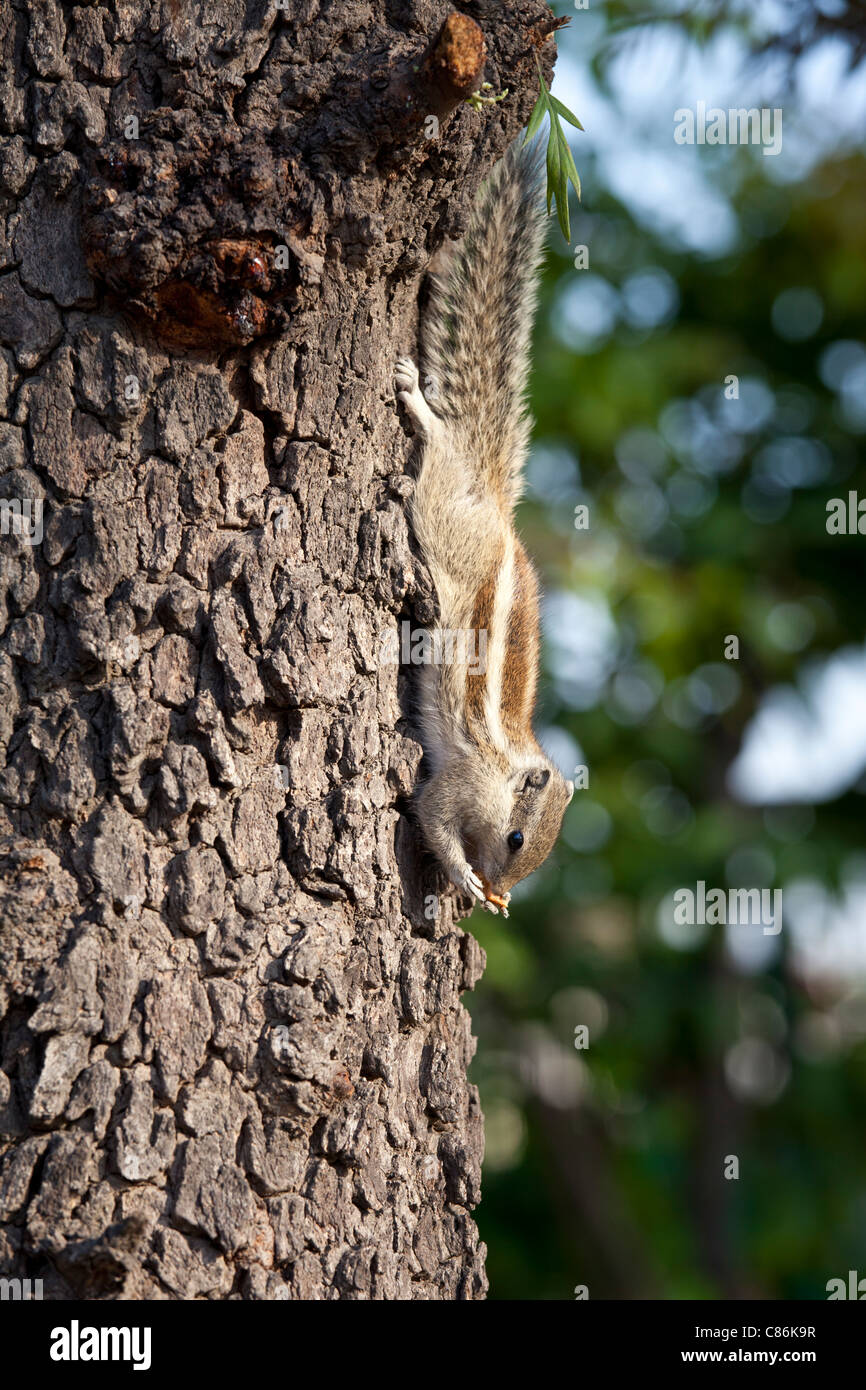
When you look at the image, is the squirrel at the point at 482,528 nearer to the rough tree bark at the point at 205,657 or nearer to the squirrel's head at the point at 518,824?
the squirrel's head at the point at 518,824

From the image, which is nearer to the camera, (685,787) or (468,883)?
(468,883)

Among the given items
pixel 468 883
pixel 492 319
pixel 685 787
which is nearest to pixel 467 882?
pixel 468 883

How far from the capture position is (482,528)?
268 centimetres

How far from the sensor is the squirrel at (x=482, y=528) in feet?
8.03

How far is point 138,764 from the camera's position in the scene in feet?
6.36

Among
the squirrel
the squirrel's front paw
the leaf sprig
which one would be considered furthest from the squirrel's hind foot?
the squirrel's front paw

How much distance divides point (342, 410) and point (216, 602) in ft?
1.44

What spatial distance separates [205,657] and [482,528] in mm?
871

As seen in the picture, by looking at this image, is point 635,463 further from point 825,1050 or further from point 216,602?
point 216,602

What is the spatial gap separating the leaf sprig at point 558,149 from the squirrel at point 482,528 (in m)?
0.26

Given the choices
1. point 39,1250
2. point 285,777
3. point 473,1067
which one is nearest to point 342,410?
point 285,777

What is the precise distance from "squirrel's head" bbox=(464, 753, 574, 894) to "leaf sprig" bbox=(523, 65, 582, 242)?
1.28m

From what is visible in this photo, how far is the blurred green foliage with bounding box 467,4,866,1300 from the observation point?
595cm

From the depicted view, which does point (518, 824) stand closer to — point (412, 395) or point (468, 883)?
point (468, 883)
